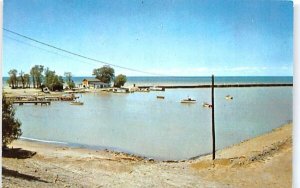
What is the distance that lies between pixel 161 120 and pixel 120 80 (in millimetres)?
292

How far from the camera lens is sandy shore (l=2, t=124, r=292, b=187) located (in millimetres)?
2051

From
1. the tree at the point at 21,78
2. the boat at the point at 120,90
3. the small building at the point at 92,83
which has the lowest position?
the boat at the point at 120,90

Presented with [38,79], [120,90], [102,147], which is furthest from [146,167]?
[38,79]

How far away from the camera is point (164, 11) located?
2186mm

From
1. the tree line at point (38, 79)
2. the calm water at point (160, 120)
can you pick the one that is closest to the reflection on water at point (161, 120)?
the calm water at point (160, 120)

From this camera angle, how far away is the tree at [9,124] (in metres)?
2.00

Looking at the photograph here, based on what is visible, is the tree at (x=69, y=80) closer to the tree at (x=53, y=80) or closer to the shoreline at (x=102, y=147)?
the tree at (x=53, y=80)

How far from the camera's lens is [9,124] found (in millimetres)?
2012

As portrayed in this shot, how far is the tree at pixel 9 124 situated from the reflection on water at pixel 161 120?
5 centimetres

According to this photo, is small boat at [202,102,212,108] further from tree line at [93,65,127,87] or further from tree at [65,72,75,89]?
tree at [65,72,75,89]

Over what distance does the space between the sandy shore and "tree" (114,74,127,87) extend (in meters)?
0.34

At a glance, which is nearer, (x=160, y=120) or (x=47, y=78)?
(x=47, y=78)

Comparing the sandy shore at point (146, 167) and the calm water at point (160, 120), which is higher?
the calm water at point (160, 120)

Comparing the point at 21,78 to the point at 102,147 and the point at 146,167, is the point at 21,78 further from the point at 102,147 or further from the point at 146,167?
the point at 146,167
